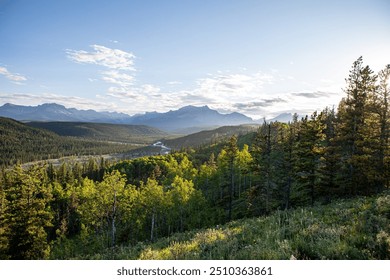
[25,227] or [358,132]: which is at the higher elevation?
[358,132]

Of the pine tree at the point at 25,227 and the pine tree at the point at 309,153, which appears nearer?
the pine tree at the point at 25,227

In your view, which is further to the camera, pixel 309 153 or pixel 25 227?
pixel 309 153

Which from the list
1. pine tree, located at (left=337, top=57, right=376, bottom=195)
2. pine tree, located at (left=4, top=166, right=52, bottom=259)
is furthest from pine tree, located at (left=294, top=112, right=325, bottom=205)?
pine tree, located at (left=4, top=166, right=52, bottom=259)

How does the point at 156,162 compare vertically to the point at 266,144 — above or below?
below

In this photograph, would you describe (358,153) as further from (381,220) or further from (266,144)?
(381,220)

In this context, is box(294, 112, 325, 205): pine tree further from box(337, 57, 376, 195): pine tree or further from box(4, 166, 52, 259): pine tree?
box(4, 166, 52, 259): pine tree

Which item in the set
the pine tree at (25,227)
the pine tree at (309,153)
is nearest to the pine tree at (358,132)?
the pine tree at (309,153)

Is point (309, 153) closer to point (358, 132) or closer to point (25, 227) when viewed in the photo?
point (358, 132)

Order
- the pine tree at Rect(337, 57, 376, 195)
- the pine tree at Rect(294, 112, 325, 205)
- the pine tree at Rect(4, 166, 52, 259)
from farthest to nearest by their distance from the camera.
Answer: the pine tree at Rect(294, 112, 325, 205), the pine tree at Rect(4, 166, 52, 259), the pine tree at Rect(337, 57, 376, 195)

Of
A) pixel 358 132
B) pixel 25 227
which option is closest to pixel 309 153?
pixel 358 132

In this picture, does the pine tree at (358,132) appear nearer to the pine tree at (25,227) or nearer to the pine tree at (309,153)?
the pine tree at (309,153)

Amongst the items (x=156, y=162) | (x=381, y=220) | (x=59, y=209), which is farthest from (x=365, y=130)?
(x=156, y=162)

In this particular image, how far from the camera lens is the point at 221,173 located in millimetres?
66375
